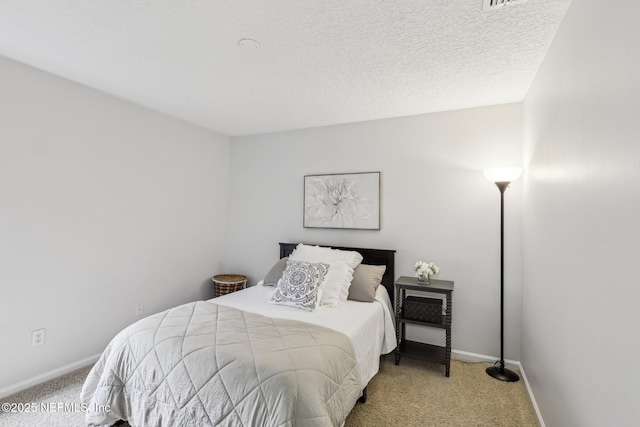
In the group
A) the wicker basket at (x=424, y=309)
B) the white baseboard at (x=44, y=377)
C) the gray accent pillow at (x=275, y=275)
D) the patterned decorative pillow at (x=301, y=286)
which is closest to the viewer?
the white baseboard at (x=44, y=377)

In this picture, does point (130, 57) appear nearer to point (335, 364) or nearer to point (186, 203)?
point (186, 203)

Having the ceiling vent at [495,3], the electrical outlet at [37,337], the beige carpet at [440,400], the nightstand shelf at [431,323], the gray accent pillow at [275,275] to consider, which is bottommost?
the beige carpet at [440,400]

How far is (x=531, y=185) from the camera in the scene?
Answer: 247 centimetres

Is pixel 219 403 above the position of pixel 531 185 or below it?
below

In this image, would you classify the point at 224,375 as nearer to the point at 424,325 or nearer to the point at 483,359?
the point at 424,325

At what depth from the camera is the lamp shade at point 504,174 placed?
259 cm

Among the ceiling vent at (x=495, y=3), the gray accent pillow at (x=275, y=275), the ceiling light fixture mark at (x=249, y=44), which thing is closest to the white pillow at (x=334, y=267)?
the gray accent pillow at (x=275, y=275)

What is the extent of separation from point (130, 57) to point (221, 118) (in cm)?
137

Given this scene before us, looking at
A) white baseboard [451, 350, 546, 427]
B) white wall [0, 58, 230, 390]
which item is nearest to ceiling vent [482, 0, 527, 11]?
white baseboard [451, 350, 546, 427]

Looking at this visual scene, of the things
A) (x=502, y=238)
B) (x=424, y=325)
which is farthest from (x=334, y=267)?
(x=502, y=238)

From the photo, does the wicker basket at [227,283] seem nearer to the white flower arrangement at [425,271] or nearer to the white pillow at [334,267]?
the white pillow at [334,267]

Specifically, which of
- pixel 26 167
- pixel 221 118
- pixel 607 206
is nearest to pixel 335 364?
pixel 607 206

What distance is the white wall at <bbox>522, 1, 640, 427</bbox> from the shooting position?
0.97 metres

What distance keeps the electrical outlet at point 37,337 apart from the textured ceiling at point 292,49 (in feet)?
6.81
